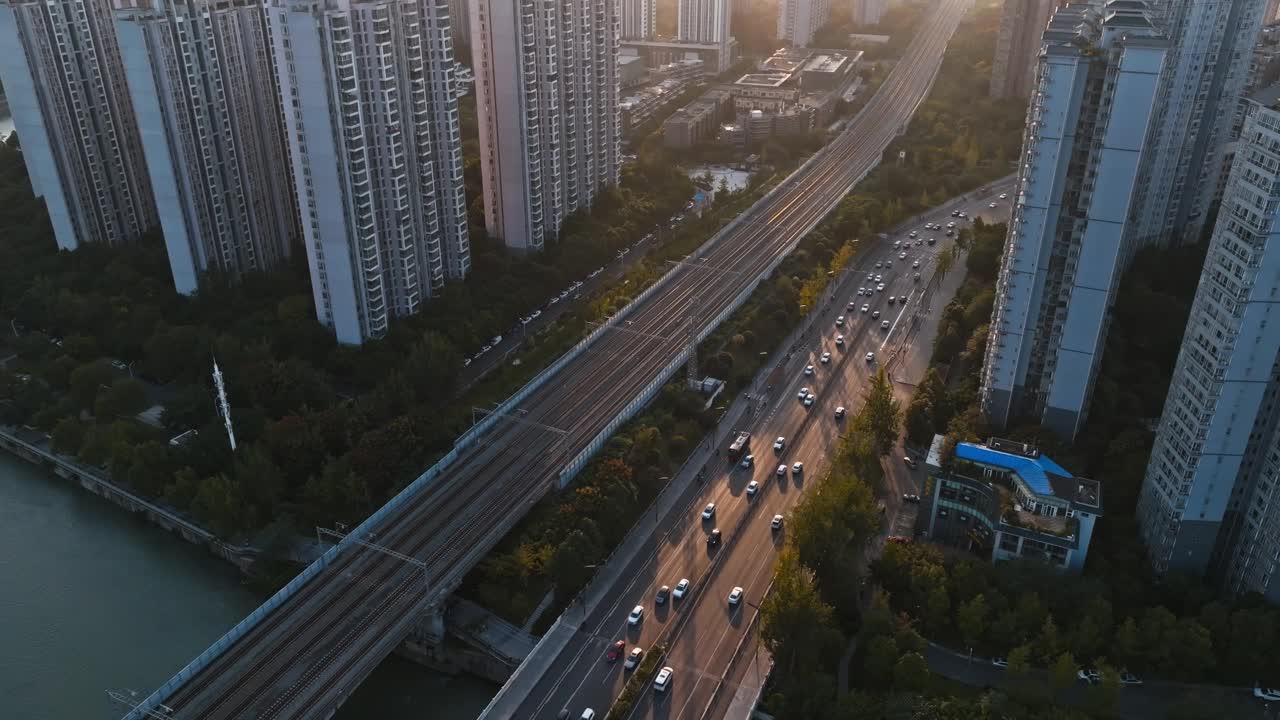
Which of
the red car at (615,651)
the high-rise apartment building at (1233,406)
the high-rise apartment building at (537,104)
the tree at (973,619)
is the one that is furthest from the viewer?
the high-rise apartment building at (537,104)

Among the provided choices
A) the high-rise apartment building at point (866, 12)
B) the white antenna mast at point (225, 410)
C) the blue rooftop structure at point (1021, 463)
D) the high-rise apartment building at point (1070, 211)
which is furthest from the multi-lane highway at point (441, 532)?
the high-rise apartment building at point (866, 12)

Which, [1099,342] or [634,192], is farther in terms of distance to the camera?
[634,192]

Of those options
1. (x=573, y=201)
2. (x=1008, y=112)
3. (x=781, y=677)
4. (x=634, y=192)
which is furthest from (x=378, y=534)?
(x=1008, y=112)

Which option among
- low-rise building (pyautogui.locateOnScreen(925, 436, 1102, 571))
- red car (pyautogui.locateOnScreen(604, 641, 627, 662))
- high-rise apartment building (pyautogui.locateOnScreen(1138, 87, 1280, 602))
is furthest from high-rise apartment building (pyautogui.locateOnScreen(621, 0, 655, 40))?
red car (pyautogui.locateOnScreen(604, 641, 627, 662))

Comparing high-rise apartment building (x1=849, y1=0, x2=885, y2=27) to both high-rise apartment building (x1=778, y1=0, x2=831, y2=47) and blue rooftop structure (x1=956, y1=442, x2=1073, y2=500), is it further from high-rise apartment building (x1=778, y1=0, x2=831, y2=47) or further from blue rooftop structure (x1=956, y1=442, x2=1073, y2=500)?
blue rooftop structure (x1=956, y1=442, x2=1073, y2=500)

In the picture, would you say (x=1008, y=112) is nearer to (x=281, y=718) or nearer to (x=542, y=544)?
(x=542, y=544)

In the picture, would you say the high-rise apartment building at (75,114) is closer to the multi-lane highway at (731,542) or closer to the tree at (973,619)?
the multi-lane highway at (731,542)
